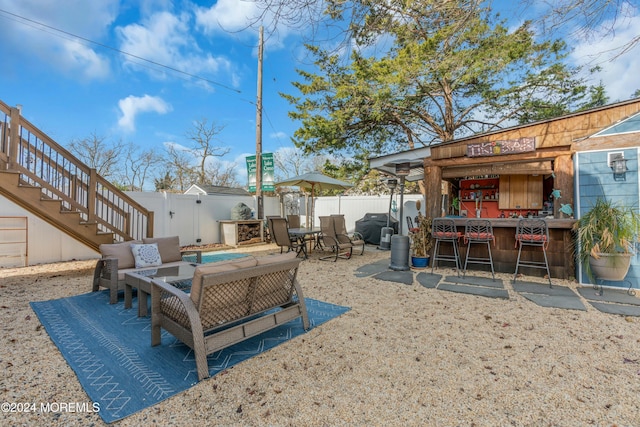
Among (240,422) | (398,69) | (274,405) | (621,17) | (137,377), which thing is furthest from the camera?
(398,69)

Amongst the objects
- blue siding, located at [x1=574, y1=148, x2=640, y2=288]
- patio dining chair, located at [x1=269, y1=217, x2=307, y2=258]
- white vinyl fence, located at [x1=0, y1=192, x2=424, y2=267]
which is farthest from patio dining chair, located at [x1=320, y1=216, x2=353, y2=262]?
blue siding, located at [x1=574, y1=148, x2=640, y2=288]

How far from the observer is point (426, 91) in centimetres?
862

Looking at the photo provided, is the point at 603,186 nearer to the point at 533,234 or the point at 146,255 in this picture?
the point at 533,234

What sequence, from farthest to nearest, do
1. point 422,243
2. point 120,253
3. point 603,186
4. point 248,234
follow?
point 248,234 → point 422,243 → point 603,186 → point 120,253

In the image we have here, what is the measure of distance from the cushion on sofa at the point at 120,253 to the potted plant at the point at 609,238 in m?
6.68

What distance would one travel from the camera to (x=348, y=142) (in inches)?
404

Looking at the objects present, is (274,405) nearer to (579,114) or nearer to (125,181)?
(579,114)

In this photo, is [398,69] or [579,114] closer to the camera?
[579,114]

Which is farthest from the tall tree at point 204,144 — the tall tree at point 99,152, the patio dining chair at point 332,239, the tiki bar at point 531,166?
the tiki bar at point 531,166

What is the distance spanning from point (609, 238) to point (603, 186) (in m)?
0.91

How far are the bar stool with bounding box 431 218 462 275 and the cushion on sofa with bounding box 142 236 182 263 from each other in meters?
4.63

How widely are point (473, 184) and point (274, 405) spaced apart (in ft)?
25.4

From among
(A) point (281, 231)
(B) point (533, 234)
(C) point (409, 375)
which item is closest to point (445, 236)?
(B) point (533, 234)

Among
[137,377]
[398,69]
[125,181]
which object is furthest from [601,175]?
[125,181]
